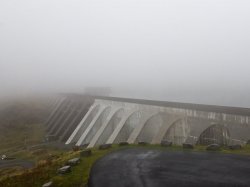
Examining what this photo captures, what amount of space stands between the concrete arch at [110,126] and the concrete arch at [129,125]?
12.7ft

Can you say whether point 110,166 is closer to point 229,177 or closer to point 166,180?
point 166,180

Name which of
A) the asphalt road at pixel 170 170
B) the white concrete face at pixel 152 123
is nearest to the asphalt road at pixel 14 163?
the white concrete face at pixel 152 123

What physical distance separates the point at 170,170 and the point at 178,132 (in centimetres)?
1720

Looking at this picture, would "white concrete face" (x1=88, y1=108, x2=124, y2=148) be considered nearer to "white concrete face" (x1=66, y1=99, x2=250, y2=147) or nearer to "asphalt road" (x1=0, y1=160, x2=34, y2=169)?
"white concrete face" (x1=66, y1=99, x2=250, y2=147)

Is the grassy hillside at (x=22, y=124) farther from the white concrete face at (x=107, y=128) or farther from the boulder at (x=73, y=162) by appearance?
the boulder at (x=73, y=162)

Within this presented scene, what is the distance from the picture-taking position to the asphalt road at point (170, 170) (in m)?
17.5

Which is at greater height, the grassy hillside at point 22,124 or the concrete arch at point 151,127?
the concrete arch at point 151,127

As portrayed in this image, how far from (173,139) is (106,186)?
21.2 metres

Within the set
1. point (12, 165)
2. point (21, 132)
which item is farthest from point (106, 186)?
point (21, 132)

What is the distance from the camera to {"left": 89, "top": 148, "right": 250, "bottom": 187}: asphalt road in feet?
57.3

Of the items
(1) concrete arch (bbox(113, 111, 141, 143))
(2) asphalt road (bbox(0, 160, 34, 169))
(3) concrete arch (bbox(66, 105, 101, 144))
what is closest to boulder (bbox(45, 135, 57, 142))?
(3) concrete arch (bbox(66, 105, 101, 144))

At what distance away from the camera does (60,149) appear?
55812mm

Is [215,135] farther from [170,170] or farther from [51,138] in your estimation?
[51,138]

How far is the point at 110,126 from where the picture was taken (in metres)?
52.6
